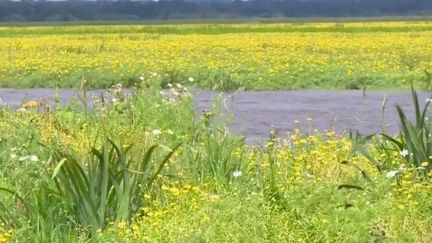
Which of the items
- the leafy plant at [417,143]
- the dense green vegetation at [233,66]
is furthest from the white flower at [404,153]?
the dense green vegetation at [233,66]

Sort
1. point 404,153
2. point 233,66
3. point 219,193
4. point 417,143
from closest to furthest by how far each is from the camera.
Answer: point 219,193 → point 404,153 → point 417,143 → point 233,66

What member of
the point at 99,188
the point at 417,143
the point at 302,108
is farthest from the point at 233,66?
the point at 99,188

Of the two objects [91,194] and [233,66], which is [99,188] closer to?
[91,194]

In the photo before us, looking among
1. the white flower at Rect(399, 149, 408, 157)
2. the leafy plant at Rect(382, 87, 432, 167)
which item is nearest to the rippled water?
the leafy plant at Rect(382, 87, 432, 167)

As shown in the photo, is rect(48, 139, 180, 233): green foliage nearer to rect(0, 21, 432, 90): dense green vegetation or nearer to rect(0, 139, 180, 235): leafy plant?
rect(0, 139, 180, 235): leafy plant

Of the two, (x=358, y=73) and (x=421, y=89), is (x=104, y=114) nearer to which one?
(x=421, y=89)

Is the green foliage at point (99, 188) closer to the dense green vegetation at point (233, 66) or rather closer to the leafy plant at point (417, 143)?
the leafy plant at point (417, 143)

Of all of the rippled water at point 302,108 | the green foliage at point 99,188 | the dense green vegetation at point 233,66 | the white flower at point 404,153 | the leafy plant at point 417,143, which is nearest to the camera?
the green foliage at point 99,188

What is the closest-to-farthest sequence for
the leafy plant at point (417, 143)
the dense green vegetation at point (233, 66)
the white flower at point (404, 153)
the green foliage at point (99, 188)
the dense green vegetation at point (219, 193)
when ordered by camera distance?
the dense green vegetation at point (219, 193) < the green foliage at point (99, 188) < the white flower at point (404, 153) < the leafy plant at point (417, 143) < the dense green vegetation at point (233, 66)

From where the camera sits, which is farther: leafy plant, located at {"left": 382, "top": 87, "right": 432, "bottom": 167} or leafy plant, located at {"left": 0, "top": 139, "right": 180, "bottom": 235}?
leafy plant, located at {"left": 382, "top": 87, "right": 432, "bottom": 167}

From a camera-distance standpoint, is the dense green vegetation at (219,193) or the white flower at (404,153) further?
the white flower at (404,153)

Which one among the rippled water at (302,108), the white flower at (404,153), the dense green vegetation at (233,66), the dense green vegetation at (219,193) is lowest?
the dense green vegetation at (233,66)

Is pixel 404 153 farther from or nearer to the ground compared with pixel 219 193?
farther from the ground

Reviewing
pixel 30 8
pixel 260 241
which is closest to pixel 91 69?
pixel 260 241
